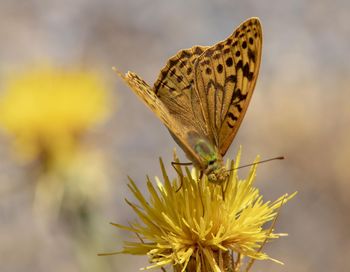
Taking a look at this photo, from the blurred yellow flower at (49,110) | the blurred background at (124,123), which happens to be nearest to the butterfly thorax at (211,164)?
the blurred background at (124,123)

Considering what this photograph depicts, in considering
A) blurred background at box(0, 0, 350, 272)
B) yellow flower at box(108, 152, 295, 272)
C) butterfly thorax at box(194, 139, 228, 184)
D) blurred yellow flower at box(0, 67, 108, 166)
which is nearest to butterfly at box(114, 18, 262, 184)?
butterfly thorax at box(194, 139, 228, 184)

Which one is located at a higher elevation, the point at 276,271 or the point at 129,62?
the point at 129,62

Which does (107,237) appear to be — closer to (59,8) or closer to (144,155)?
(144,155)

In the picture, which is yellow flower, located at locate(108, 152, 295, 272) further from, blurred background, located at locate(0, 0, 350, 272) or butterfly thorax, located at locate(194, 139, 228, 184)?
blurred background, located at locate(0, 0, 350, 272)

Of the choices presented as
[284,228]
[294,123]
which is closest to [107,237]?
[284,228]

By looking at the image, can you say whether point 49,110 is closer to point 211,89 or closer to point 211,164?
point 211,89

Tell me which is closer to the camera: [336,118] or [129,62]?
[336,118]

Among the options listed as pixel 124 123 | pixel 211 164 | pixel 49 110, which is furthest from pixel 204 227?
pixel 124 123
